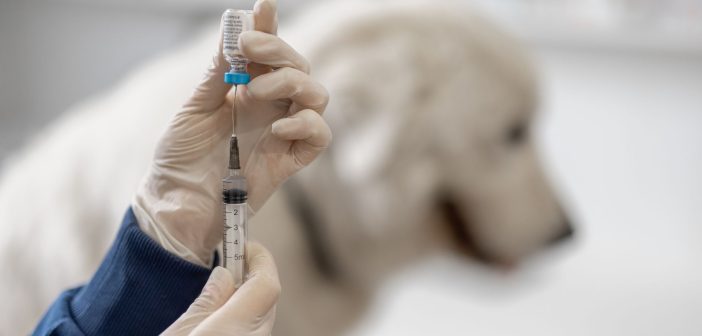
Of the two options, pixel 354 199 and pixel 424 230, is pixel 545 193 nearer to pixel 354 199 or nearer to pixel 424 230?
pixel 424 230

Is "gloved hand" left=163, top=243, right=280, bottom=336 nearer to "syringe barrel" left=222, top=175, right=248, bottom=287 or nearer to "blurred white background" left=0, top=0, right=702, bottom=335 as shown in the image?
"syringe barrel" left=222, top=175, right=248, bottom=287

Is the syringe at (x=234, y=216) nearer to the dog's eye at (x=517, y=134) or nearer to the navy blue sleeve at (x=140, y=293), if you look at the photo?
the navy blue sleeve at (x=140, y=293)

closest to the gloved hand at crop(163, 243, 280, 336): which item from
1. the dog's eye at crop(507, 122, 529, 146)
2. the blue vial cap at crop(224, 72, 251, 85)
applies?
the blue vial cap at crop(224, 72, 251, 85)

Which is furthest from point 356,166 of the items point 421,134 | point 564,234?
point 564,234

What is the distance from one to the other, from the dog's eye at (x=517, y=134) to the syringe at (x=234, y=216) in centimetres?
64

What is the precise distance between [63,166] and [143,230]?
0.41 meters

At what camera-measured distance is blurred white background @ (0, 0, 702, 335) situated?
1.30 metres

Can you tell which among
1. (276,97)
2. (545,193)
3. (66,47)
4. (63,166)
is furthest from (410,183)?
(66,47)

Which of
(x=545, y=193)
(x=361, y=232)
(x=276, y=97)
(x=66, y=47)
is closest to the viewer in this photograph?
(x=276, y=97)

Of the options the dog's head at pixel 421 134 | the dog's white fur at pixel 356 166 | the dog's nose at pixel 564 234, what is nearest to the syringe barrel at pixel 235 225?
the dog's white fur at pixel 356 166

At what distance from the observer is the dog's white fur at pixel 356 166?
0.72 metres

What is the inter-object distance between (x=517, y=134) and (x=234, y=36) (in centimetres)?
70

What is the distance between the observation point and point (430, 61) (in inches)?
34.5

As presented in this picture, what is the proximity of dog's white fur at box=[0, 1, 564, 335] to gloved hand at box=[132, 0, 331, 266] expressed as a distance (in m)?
0.18
